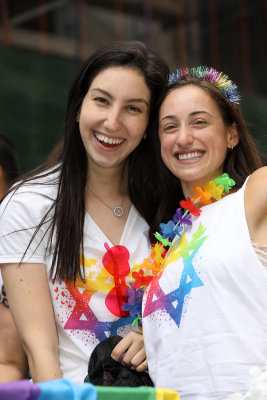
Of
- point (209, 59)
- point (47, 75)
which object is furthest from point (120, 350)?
point (209, 59)

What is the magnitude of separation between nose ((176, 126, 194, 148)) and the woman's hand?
69cm

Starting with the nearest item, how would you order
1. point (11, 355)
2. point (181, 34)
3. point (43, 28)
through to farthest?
1. point (11, 355)
2. point (43, 28)
3. point (181, 34)

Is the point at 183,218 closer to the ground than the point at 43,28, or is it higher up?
closer to the ground

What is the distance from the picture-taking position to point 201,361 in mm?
1933

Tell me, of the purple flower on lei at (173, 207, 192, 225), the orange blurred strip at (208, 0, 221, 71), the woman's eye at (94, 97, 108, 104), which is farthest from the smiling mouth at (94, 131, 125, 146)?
the orange blurred strip at (208, 0, 221, 71)

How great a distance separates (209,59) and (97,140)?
532 centimetres

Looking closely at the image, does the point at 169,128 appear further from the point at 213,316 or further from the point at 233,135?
the point at 213,316

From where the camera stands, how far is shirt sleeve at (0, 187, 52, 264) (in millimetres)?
2307

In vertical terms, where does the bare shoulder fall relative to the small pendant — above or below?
Answer: above

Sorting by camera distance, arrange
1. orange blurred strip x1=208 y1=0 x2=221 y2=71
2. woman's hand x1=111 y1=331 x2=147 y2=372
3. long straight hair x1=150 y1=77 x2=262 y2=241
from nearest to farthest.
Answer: woman's hand x1=111 y1=331 x2=147 y2=372 < long straight hair x1=150 y1=77 x2=262 y2=241 < orange blurred strip x1=208 y1=0 x2=221 y2=71

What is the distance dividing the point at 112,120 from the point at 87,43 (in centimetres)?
462

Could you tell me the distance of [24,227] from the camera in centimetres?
234

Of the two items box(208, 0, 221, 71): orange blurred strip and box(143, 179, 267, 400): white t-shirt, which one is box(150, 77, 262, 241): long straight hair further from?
box(208, 0, 221, 71): orange blurred strip

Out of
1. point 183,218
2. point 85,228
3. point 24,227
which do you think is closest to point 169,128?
point 183,218
